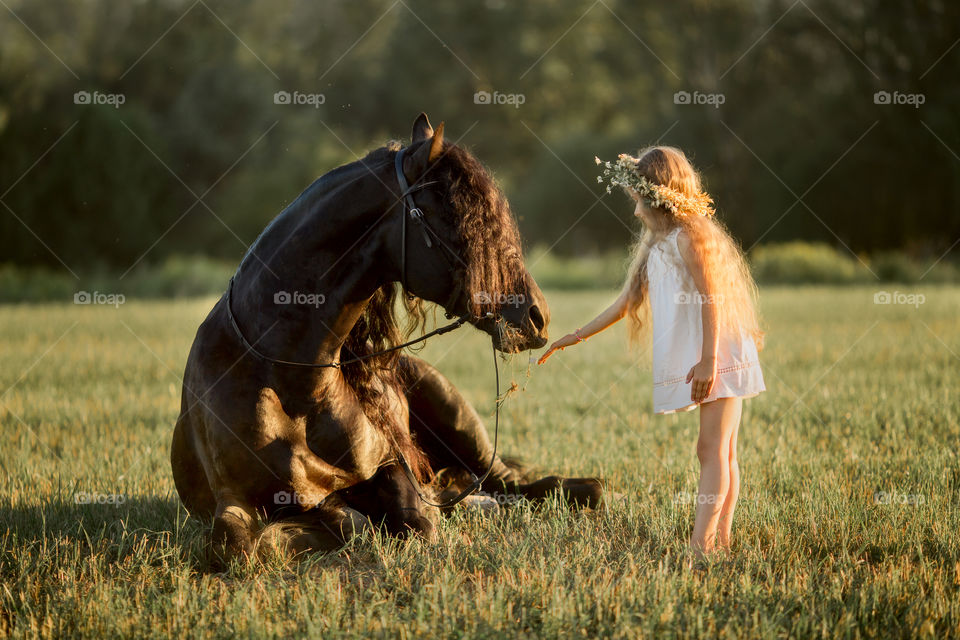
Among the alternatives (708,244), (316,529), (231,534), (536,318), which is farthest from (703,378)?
(231,534)

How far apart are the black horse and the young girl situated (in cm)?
87

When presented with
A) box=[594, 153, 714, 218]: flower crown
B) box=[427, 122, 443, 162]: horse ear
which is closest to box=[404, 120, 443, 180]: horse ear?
box=[427, 122, 443, 162]: horse ear

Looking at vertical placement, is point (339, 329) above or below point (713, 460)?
above

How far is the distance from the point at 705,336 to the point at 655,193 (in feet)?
2.46

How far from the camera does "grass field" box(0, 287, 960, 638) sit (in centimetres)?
310

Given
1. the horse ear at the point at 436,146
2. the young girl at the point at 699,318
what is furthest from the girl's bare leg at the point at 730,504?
the horse ear at the point at 436,146

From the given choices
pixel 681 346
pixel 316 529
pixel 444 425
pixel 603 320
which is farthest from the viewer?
pixel 444 425

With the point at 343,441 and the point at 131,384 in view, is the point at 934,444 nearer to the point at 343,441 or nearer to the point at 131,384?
the point at 343,441

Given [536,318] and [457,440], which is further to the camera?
[457,440]

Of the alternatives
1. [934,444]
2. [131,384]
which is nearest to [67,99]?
[131,384]

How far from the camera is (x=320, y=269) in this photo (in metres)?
3.59

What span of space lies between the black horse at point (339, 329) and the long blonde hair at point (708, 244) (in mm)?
936

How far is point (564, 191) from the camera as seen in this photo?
38906 mm

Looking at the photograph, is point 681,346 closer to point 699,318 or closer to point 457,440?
point 699,318
